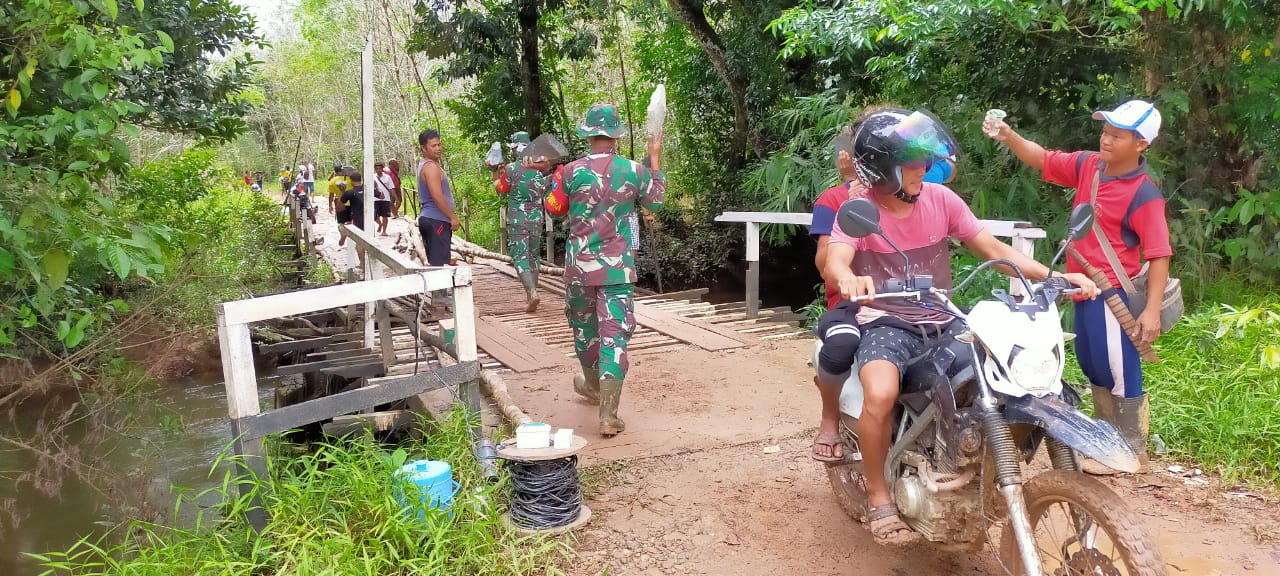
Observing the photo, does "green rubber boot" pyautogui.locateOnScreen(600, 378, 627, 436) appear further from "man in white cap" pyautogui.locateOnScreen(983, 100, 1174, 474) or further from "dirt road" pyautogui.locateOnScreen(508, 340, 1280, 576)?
"man in white cap" pyautogui.locateOnScreen(983, 100, 1174, 474)

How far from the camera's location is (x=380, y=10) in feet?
86.6

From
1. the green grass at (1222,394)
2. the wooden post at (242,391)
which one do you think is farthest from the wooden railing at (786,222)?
the wooden post at (242,391)

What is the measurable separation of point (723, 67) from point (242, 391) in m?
10.1

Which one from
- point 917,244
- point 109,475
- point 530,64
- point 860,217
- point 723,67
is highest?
point 530,64

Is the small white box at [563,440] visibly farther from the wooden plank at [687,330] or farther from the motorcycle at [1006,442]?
the wooden plank at [687,330]

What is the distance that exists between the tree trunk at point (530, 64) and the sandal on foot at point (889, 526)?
13112 mm

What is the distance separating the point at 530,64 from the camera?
15367mm

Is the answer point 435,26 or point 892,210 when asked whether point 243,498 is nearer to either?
point 892,210

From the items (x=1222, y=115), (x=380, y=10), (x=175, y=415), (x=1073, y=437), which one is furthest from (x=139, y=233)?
(x=380, y=10)

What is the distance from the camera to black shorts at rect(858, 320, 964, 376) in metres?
2.91

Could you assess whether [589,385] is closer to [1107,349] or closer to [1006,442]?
[1107,349]

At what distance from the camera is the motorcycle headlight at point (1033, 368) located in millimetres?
2439

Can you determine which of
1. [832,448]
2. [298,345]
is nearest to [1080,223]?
[832,448]

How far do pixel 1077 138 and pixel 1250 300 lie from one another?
2.24 metres
